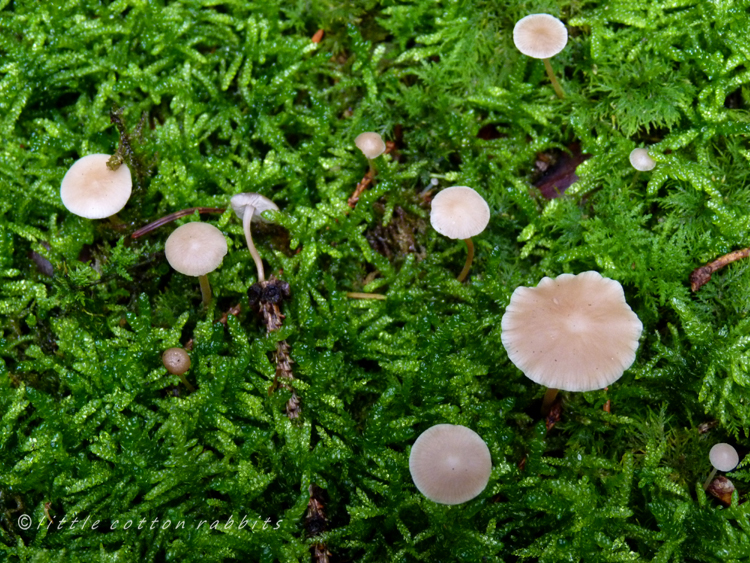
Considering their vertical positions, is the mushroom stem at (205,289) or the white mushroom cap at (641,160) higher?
the white mushroom cap at (641,160)

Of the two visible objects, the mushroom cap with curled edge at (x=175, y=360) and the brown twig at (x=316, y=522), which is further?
the mushroom cap with curled edge at (x=175, y=360)

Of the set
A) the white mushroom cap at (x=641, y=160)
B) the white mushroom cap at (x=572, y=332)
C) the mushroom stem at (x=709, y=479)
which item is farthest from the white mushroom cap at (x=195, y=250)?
the mushroom stem at (x=709, y=479)

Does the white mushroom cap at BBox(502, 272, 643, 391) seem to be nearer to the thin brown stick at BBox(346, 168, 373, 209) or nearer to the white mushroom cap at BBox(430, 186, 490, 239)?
the white mushroom cap at BBox(430, 186, 490, 239)

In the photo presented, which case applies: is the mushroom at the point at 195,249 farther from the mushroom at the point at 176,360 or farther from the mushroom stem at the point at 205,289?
the mushroom at the point at 176,360

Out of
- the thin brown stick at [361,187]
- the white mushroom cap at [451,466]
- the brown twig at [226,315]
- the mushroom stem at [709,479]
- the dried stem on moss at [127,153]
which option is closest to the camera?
the white mushroom cap at [451,466]

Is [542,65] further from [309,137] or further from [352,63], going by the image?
[309,137]

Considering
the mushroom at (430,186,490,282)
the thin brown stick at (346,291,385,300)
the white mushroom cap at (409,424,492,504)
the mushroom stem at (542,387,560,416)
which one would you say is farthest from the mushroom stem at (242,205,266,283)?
the mushroom stem at (542,387,560,416)
